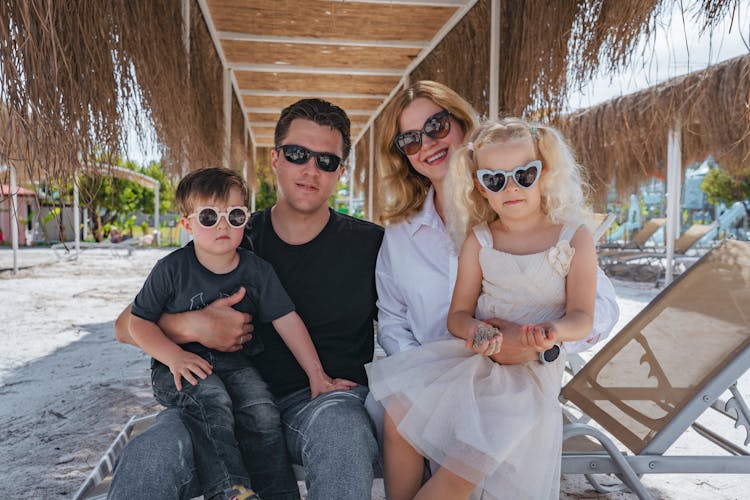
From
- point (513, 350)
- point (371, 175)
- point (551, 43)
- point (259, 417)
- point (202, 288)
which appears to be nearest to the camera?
point (513, 350)

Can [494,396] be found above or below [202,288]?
below

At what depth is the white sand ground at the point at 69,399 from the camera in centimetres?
264

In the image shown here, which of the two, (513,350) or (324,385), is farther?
(324,385)

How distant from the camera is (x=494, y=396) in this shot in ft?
5.44

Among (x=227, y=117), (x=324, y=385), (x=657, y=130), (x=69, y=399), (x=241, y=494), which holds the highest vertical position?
(x=657, y=130)

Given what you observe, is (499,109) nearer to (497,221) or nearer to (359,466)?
(497,221)

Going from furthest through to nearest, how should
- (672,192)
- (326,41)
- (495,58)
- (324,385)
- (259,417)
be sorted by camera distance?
(672,192), (326,41), (495,58), (324,385), (259,417)

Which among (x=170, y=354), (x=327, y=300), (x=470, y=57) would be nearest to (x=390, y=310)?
(x=327, y=300)

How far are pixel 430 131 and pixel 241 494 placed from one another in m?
1.47

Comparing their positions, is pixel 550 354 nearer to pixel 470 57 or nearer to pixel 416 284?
pixel 416 284

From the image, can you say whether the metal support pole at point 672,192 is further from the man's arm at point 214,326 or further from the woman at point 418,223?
the man's arm at point 214,326

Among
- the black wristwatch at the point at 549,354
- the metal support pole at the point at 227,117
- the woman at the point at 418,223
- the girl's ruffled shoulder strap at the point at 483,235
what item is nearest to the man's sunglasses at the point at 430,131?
the woman at the point at 418,223

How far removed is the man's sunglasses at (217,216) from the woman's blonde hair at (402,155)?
61cm

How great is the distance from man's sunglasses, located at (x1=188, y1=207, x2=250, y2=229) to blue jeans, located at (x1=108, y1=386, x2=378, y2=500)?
0.68 m
